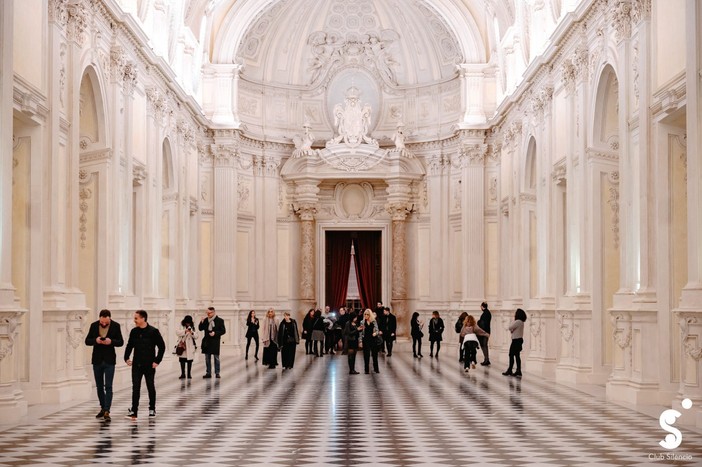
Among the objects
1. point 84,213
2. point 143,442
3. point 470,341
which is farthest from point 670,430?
point 84,213

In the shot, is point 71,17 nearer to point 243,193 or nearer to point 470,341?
point 470,341

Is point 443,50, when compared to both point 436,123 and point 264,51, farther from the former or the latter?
point 264,51

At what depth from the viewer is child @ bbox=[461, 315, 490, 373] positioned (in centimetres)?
2375

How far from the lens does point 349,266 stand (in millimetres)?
38062

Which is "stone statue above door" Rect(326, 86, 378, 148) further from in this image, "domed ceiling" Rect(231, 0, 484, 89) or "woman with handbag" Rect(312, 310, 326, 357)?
"woman with handbag" Rect(312, 310, 326, 357)

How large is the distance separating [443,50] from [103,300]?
19508mm

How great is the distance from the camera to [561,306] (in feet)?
74.2

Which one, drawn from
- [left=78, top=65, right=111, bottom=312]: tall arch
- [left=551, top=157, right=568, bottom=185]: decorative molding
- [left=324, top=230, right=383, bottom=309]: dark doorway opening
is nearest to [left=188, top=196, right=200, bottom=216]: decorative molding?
[left=324, top=230, right=383, bottom=309]: dark doorway opening

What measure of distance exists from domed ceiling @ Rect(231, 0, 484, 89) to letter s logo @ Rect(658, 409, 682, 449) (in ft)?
76.2

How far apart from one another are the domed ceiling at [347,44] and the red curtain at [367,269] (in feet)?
18.9

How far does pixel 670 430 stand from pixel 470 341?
11183 mm

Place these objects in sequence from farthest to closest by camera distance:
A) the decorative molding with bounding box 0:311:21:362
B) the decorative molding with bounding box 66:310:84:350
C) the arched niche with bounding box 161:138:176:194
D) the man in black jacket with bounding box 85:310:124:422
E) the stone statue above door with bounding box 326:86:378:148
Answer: the stone statue above door with bounding box 326:86:378:148 → the arched niche with bounding box 161:138:176:194 → the decorative molding with bounding box 66:310:84:350 → the man in black jacket with bounding box 85:310:124:422 → the decorative molding with bounding box 0:311:21:362

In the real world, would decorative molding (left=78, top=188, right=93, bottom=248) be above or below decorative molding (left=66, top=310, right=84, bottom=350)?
above

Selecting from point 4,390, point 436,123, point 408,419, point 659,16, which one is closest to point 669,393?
point 408,419
